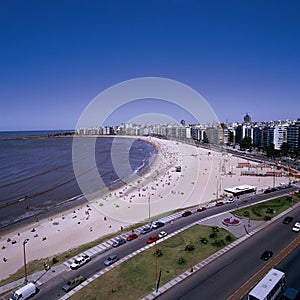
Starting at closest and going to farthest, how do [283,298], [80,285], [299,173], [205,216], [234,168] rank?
1. [283,298]
2. [80,285]
3. [205,216]
4. [299,173]
5. [234,168]

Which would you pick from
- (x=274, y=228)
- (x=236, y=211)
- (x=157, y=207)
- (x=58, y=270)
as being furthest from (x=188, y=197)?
(x=58, y=270)

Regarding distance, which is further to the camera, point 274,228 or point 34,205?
point 34,205

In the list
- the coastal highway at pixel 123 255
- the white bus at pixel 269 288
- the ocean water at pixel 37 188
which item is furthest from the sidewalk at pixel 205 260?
the ocean water at pixel 37 188

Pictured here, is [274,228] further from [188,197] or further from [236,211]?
[188,197]

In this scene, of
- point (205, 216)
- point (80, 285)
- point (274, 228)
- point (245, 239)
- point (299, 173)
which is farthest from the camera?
point (299, 173)

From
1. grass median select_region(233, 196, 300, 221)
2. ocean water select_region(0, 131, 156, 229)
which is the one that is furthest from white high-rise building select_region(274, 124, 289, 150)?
grass median select_region(233, 196, 300, 221)

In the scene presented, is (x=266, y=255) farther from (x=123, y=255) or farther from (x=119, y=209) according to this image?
(x=119, y=209)

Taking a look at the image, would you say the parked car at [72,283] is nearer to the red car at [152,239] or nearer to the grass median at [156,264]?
the grass median at [156,264]
